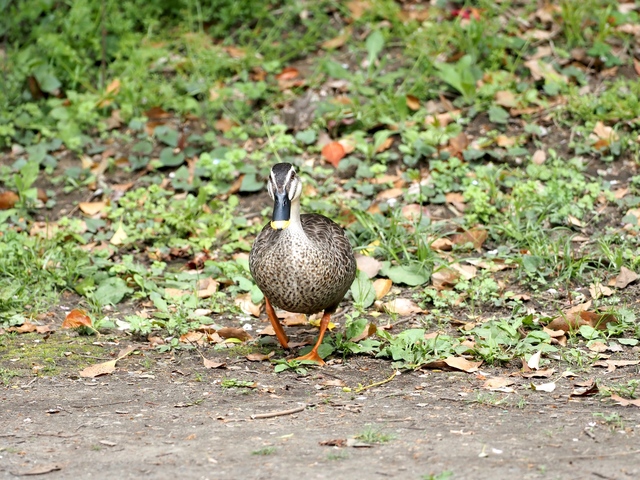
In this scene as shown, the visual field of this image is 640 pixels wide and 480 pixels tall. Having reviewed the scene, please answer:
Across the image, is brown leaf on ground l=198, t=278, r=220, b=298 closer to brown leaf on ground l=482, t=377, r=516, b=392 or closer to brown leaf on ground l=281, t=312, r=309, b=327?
brown leaf on ground l=281, t=312, r=309, b=327

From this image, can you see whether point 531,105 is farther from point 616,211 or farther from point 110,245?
point 110,245

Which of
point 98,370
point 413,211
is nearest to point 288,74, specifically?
point 413,211

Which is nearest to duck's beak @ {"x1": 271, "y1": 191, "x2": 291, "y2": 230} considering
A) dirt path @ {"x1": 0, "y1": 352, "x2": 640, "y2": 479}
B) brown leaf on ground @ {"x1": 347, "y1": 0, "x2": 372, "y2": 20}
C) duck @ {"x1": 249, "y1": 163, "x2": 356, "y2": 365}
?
duck @ {"x1": 249, "y1": 163, "x2": 356, "y2": 365}

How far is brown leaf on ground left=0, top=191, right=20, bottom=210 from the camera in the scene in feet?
23.8

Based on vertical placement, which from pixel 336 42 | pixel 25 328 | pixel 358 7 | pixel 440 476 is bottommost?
pixel 25 328

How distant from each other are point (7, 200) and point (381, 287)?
310cm

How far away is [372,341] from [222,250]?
1876mm

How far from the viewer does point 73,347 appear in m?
5.34

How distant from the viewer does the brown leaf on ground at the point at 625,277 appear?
229 inches

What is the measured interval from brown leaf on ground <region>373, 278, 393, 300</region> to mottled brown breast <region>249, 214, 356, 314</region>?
870 millimetres

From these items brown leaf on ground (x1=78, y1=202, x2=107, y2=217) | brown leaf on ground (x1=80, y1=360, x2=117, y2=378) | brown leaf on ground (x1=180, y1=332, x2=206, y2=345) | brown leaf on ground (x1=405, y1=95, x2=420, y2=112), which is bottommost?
brown leaf on ground (x1=180, y1=332, x2=206, y2=345)

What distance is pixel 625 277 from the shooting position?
19.1 ft

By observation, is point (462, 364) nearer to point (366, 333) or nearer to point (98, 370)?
point (366, 333)

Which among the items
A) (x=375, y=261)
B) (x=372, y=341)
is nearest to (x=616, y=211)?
(x=375, y=261)
